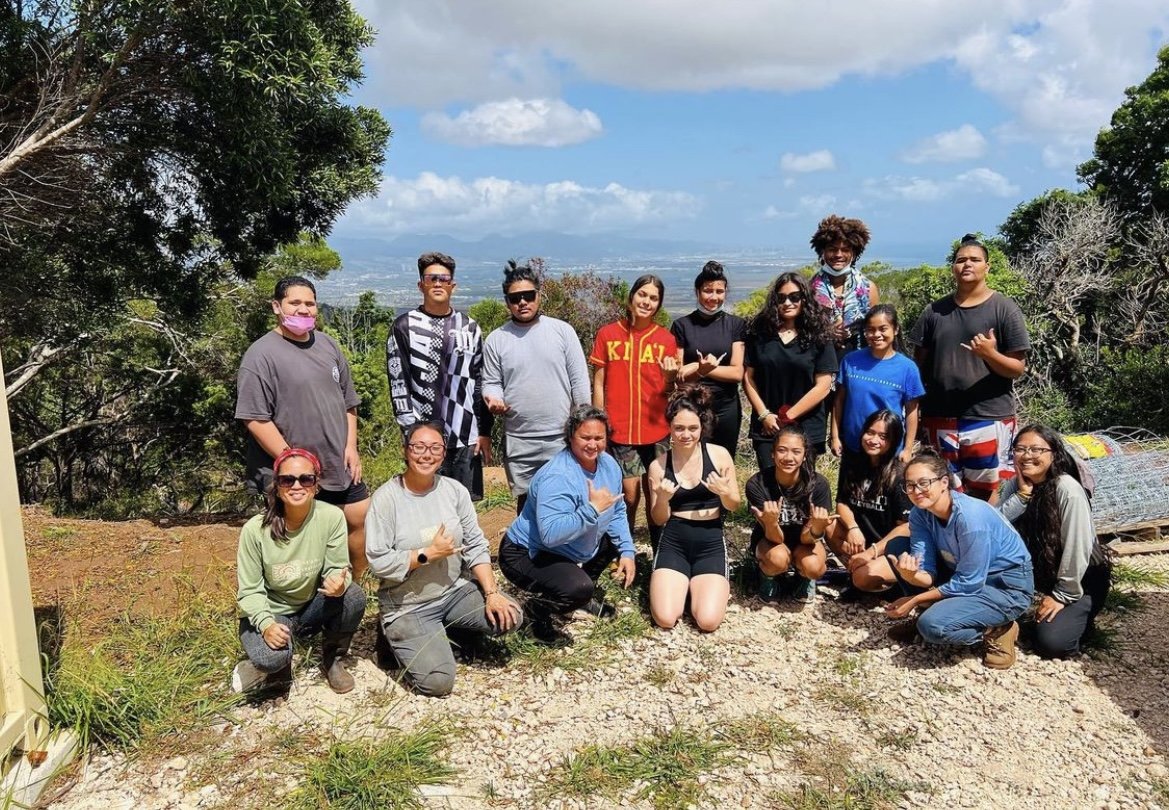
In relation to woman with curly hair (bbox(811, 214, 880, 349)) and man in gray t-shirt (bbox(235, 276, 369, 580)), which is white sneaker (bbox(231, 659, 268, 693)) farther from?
woman with curly hair (bbox(811, 214, 880, 349))

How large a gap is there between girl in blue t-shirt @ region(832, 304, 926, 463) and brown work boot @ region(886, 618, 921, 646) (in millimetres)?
897

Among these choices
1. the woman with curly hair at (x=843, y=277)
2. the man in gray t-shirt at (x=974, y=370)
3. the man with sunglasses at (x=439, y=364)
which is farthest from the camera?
the woman with curly hair at (x=843, y=277)

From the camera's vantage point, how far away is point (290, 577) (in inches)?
132

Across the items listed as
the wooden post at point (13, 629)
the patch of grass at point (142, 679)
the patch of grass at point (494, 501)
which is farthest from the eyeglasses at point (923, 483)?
the patch of grass at point (494, 501)

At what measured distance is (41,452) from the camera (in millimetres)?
12102

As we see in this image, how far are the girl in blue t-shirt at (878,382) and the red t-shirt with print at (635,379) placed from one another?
41.6 inches

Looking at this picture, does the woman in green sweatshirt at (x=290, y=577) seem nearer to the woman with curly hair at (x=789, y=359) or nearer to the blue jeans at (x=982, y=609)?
the woman with curly hair at (x=789, y=359)

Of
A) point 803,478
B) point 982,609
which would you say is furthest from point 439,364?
point 982,609

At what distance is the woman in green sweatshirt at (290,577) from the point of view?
10.8ft

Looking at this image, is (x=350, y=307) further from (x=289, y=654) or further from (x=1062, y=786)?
(x=1062, y=786)

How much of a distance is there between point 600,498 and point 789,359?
1.44 metres

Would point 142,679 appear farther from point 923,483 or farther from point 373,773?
point 923,483

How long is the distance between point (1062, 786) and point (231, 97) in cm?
634

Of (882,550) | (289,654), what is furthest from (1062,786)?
(289,654)
